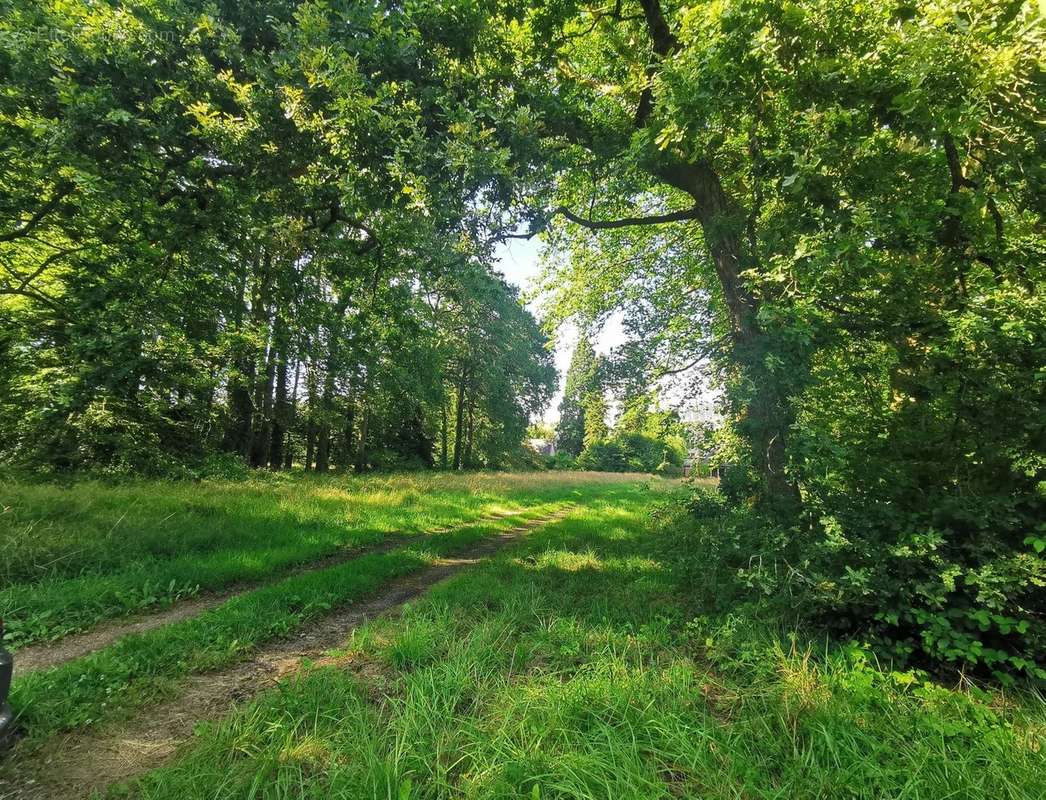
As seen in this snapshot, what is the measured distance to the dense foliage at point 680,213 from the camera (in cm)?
367

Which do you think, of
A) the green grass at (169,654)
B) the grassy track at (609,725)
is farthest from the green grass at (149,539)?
the grassy track at (609,725)

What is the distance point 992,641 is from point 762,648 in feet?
5.68

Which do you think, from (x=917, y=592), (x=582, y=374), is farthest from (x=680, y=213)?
(x=917, y=592)

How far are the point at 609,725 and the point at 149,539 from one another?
23.0 feet

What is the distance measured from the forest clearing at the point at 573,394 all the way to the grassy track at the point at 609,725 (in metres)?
0.03

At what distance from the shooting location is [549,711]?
118 inches

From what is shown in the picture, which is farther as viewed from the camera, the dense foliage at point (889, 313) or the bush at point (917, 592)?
the dense foliage at point (889, 313)

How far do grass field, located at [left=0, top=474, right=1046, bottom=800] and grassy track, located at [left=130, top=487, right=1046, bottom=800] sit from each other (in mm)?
14

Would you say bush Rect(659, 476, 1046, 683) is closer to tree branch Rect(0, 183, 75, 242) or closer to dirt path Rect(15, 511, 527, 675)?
dirt path Rect(15, 511, 527, 675)

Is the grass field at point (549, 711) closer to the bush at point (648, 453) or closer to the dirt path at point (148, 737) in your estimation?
the dirt path at point (148, 737)

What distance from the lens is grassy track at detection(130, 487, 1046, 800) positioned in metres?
2.41

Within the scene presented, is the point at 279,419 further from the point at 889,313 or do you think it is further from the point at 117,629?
the point at 889,313

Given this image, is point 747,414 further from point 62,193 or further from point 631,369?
point 62,193

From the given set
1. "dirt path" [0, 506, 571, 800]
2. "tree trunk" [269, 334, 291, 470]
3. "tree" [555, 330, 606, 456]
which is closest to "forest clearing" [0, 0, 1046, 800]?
"dirt path" [0, 506, 571, 800]
